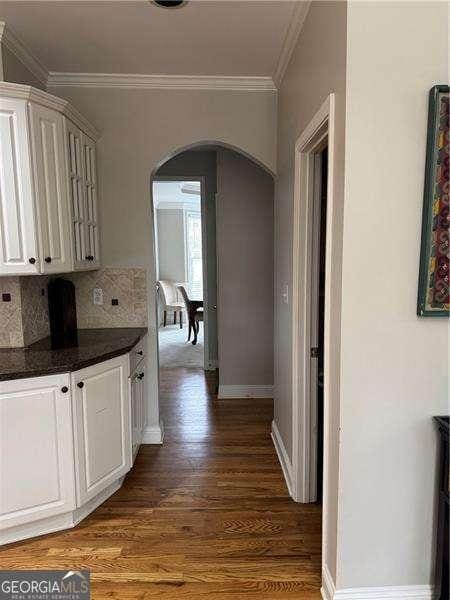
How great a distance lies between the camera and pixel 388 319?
148 cm

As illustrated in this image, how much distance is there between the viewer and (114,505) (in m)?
2.35

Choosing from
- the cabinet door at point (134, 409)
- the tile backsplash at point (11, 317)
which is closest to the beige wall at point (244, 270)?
the cabinet door at point (134, 409)

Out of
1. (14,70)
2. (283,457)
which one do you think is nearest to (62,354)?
(283,457)

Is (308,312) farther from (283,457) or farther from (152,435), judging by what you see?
(152,435)

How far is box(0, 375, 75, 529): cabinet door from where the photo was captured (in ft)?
6.31

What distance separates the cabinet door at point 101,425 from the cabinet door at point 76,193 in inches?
29.4

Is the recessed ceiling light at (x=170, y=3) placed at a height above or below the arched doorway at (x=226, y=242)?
above

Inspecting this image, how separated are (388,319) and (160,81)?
2.40m

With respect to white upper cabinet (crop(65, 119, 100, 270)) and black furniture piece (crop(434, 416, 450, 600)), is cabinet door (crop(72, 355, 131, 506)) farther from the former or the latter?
black furniture piece (crop(434, 416, 450, 600))

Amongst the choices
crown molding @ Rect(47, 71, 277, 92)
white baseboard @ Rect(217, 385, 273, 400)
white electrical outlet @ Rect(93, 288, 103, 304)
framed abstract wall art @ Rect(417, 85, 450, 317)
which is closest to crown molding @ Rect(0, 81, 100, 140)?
crown molding @ Rect(47, 71, 277, 92)

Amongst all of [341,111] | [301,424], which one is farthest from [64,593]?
[341,111]

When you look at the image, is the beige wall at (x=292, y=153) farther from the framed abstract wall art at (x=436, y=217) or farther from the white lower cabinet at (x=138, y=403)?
the white lower cabinet at (x=138, y=403)

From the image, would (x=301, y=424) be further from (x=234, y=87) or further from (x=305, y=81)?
(x=234, y=87)

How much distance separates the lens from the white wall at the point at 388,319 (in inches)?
53.9
